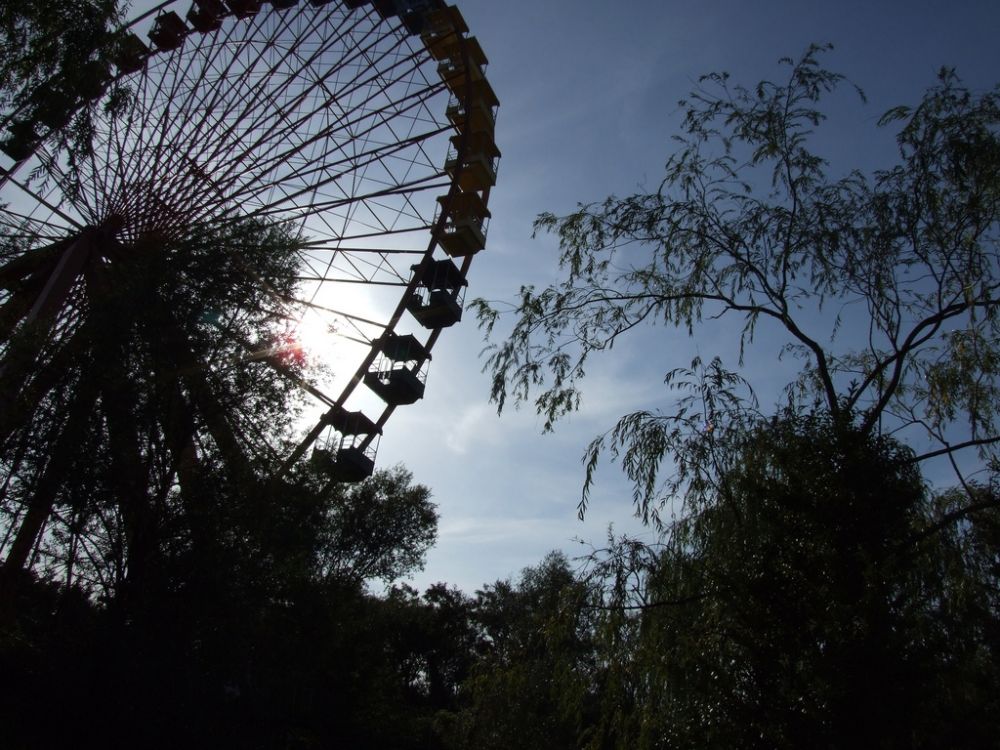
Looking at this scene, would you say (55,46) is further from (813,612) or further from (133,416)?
(813,612)

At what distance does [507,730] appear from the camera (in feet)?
49.7

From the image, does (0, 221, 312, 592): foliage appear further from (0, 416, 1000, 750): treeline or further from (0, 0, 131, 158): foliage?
(0, 0, 131, 158): foliage

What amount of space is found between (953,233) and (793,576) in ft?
13.5

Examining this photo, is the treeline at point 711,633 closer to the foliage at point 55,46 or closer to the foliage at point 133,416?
the foliage at point 133,416

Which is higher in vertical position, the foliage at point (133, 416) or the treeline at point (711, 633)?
the foliage at point (133, 416)

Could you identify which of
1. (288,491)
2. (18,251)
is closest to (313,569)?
(288,491)

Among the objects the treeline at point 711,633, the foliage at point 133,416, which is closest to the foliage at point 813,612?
the treeline at point 711,633

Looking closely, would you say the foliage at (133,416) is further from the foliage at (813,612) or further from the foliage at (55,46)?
the foliage at (813,612)

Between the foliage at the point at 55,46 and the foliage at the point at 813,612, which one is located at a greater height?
the foliage at the point at 55,46

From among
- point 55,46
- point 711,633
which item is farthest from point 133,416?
point 711,633

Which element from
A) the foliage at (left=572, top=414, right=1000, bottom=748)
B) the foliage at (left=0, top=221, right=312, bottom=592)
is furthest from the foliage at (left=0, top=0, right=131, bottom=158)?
the foliage at (left=572, top=414, right=1000, bottom=748)

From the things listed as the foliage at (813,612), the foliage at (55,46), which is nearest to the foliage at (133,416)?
the foliage at (55,46)

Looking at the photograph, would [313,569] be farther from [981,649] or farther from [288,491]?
[981,649]

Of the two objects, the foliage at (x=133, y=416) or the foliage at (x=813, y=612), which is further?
the foliage at (x=133, y=416)
